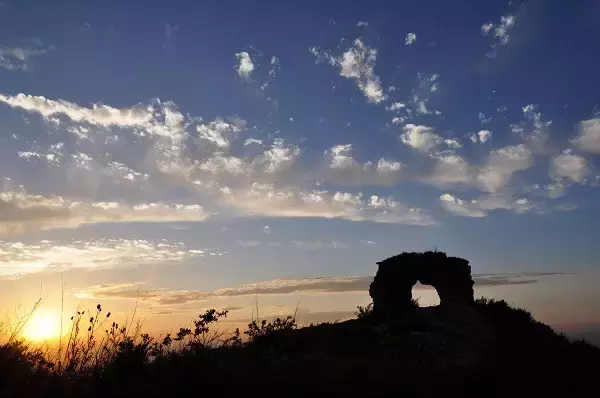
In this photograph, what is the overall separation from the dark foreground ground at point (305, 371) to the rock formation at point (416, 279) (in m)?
10.7

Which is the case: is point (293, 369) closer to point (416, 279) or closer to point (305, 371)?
point (305, 371)

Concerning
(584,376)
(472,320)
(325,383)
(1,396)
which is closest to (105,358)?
(1,396)

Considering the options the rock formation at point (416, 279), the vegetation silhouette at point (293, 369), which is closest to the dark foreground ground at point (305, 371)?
the vegetation silhouette at point (293, 369)

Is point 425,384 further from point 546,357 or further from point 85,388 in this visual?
point 546,357

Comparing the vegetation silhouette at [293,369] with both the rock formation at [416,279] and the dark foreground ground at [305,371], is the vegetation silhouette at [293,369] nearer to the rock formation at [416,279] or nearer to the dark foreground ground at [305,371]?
the dark foreground ground at [305,371]

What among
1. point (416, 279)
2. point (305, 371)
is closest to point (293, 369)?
point (305, 371)

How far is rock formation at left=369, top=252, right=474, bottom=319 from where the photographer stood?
31125mm

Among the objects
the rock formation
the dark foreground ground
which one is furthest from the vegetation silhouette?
the rock formation

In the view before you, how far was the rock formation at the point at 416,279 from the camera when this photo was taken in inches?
1225

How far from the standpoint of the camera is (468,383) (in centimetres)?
1122

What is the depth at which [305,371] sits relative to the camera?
9664 mm

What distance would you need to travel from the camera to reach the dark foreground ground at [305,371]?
7781mm

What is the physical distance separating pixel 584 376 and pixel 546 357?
111 inches

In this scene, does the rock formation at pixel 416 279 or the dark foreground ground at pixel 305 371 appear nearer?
the dark foreground ground at pixel 305 371
